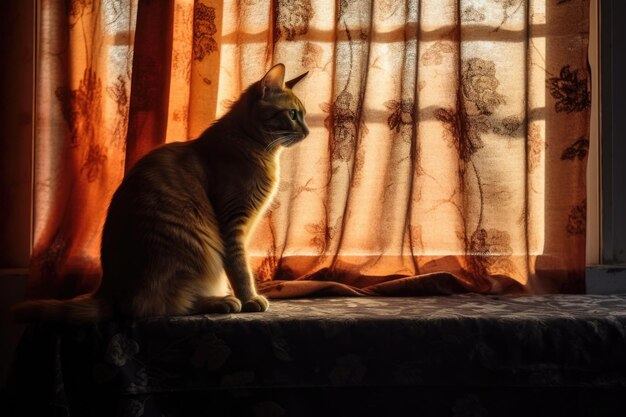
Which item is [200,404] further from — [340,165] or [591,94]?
[591,94]

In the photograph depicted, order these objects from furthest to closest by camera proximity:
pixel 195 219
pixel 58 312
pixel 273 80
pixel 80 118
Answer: pixel 80 118 < pixel 273 80 < pixel 195 219 < pixel 58 312

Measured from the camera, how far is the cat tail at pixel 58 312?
4.22 ft

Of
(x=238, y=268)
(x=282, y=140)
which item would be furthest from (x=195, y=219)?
(x=282, y=140)

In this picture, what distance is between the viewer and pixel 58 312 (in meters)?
1.29

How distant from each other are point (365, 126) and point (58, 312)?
939mm

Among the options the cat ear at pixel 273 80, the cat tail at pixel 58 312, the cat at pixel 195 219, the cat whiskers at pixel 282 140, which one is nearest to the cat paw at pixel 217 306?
the cat at pixel 195 219

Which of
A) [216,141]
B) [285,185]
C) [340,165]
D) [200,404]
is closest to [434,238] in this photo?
[340,165]

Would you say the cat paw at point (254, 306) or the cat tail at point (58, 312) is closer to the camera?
the cat tail at point (58, 312)

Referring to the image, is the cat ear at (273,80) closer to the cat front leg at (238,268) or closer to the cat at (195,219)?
the cat at (195,219)

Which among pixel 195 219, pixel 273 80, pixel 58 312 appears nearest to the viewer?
pixel 58 312

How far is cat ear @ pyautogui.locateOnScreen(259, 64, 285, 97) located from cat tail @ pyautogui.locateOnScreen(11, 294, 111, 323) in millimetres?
649

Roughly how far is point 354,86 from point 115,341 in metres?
0.94

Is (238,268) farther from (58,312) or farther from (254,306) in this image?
(58,312)

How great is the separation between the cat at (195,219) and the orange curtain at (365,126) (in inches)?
8.3
